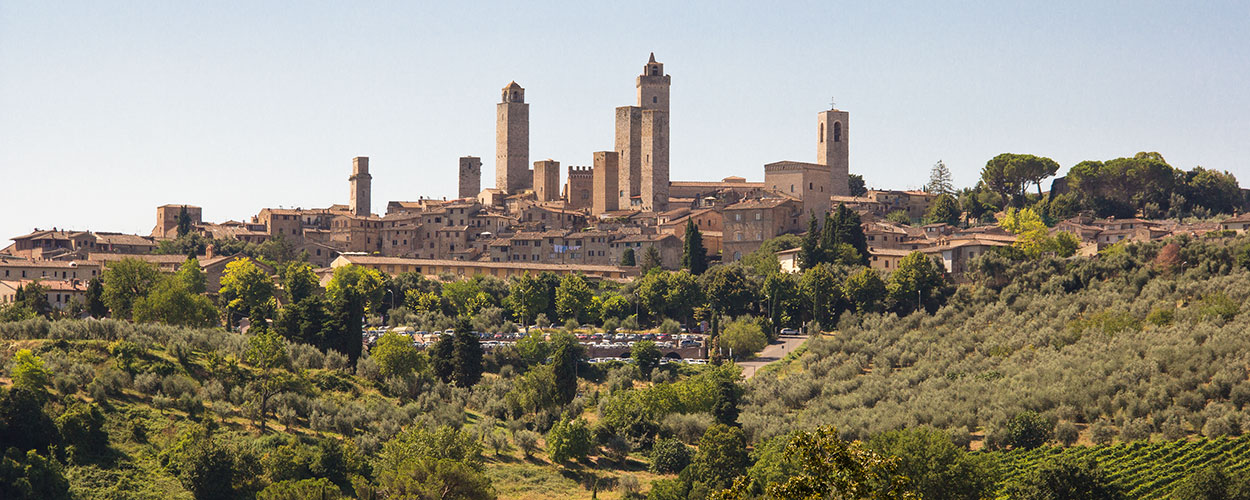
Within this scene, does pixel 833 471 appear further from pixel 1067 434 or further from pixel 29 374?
pixel 29 374

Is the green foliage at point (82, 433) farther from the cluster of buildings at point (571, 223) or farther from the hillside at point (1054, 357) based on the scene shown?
the cluster of buildings at point (571, 223)

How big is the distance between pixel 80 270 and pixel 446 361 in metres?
29.9

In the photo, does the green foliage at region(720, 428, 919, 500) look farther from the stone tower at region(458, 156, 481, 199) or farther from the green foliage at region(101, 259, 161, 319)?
the stone tower at region(458, 156, 481, 199)

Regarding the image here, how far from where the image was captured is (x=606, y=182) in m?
101

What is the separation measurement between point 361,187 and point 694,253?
116 ft

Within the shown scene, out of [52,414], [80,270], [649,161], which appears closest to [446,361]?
[52,414]

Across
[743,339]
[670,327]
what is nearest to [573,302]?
[670,327]

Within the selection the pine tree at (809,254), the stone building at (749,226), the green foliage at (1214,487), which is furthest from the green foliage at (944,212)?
the green foliage at (1214,487)

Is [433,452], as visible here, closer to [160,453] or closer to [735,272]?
[160,453]

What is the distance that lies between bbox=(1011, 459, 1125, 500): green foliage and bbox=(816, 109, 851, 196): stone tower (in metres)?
67.6

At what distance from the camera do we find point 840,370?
197 ft

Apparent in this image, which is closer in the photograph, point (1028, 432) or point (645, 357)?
point (1028, 432)

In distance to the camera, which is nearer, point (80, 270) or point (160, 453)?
point (160, 453)

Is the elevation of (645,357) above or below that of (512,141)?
below
